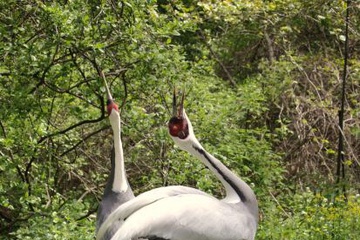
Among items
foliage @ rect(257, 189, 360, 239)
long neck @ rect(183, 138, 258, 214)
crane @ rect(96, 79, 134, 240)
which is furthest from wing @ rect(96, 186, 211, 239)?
foliage @ rect(257, 189, 360, 239)

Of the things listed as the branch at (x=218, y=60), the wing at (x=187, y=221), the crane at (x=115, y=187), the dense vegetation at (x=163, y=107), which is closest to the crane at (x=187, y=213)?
the wing at (x=187, y=221)

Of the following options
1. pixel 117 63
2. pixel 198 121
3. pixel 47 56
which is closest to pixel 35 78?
pixel 47 56

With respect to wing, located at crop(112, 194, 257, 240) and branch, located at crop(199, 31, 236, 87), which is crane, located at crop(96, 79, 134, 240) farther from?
branch, located at crop(199, 31, 236, 87)

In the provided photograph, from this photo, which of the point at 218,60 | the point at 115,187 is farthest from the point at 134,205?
the point at 218,60

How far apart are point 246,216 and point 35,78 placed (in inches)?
79.0

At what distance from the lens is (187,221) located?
394cm

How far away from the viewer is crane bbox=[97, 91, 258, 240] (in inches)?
150

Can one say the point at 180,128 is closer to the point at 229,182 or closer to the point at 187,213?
the point at 229,182

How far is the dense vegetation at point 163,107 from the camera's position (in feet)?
18.2

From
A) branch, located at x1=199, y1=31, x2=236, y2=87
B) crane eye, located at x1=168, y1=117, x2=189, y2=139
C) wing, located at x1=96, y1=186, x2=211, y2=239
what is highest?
crane eye, located at x1=168, y1=117, x2=189, y2=139

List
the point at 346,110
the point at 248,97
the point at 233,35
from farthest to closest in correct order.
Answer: the point at 233,35
the point at 346,110
the point at 248,97

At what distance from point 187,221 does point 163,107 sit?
90.0 inches

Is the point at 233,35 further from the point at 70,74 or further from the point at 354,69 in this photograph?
the point at 70,74

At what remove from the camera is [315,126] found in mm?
9070
